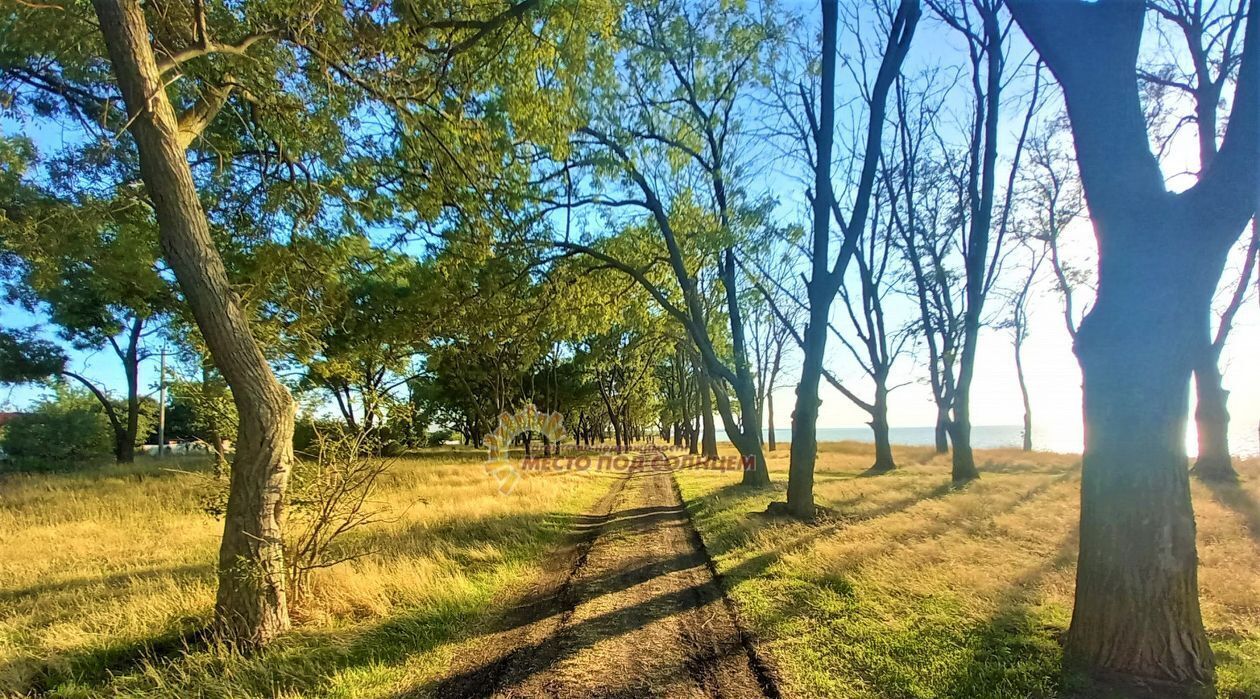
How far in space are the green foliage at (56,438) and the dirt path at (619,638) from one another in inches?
1212

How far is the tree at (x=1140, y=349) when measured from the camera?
11.4 ft

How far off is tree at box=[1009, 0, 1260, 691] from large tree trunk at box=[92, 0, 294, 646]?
6198 mm


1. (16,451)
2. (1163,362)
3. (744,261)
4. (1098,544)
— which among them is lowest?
(16,451)

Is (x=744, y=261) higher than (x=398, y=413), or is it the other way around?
(x=744, y=261)

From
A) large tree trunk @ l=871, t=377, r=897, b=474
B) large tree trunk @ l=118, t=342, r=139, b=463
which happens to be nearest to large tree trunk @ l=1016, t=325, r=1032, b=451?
large tree trunk @ l=871, t=377, r=897, b=474

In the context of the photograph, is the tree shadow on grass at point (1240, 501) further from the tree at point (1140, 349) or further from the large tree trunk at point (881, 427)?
the large tree trunk at point (881, 427)

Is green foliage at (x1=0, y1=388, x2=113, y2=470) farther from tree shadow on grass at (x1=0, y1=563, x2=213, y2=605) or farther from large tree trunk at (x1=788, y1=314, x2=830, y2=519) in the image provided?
large tree trunk at (x1=788, y1=314, x2=830, y2=519)

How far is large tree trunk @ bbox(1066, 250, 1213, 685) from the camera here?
3.49 meters

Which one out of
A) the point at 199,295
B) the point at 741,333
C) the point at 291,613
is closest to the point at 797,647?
the point at 291,613

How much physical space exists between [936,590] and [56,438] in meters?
39.1

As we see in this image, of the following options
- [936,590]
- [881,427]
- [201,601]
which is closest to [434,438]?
[201,601]

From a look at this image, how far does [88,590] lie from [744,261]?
14178mm

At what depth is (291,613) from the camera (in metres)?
4.53

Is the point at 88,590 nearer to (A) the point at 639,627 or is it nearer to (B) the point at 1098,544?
(A) the point at 639,627
